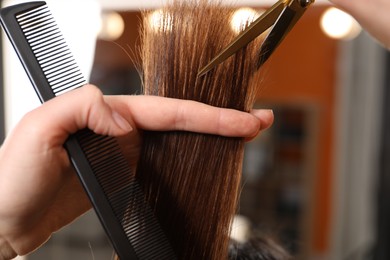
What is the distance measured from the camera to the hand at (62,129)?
1.88 feet

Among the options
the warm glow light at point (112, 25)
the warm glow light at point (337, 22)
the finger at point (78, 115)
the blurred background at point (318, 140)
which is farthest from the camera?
the blurred background at point (318, 140)

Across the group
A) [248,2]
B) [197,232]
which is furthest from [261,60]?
[248,2]

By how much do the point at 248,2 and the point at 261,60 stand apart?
0.69 metres

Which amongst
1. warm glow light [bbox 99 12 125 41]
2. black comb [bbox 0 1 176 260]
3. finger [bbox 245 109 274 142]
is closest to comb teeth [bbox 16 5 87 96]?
black comb [bbox 0 1 176 260]

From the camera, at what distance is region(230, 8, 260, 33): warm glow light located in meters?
0.63

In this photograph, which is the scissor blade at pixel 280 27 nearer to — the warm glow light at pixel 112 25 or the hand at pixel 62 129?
the hand at pixel 62 129

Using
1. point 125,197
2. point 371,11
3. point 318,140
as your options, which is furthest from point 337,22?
point 125,197

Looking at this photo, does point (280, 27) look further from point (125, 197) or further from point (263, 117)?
point (125, 197)

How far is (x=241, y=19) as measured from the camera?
2.10 ft

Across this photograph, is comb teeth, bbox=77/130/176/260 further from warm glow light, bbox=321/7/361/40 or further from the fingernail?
warm glow light, bbox=321/7/361/40

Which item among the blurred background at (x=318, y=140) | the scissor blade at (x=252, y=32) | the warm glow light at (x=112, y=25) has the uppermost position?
the scissor blade at (x=252, y=32)

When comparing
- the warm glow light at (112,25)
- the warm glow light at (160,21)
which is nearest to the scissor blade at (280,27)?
the warm glow light at (160,21)

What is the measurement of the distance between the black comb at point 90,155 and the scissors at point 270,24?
0.15 m

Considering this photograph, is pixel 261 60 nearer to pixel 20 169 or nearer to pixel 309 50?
pixel 20 169
